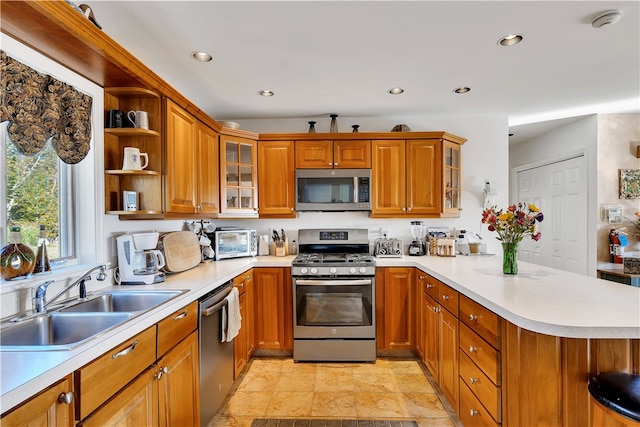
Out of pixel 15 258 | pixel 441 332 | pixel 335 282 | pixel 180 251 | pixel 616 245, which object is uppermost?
pixel 15 258

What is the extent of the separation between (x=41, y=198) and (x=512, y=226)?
2781 mm

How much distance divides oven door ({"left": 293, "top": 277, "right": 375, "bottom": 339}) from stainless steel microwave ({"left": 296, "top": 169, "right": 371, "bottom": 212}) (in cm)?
79

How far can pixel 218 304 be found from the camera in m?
2.08

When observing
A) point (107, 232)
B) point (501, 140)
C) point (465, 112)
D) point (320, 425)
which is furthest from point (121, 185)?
point (501, 140)

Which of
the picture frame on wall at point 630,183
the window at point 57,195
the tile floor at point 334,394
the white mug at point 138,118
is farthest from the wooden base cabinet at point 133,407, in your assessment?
the picture frame on wall at point 630,183

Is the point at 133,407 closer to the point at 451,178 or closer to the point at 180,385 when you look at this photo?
the point at 180,385

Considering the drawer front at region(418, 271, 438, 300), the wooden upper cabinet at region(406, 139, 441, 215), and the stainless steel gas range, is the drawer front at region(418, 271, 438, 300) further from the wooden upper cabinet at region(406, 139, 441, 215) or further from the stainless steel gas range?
the wooden upper cabinet at region(406, 139, 441, 215)

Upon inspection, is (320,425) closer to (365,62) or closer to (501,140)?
(365,62)

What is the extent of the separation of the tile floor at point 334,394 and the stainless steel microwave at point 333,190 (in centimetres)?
151

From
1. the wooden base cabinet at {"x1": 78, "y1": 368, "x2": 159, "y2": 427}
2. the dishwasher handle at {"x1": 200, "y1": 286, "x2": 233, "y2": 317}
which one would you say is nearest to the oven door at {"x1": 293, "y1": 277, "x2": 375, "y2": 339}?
the dishwasher handle at {"x1": 200, "y1": 286, "x2": 233, "y2": 317}

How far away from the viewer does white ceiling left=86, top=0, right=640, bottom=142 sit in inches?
66.2

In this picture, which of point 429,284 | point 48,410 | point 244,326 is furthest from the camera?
point 244,326

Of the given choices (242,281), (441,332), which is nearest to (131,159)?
(242,281)

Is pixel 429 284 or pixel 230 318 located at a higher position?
pixel 429 284
